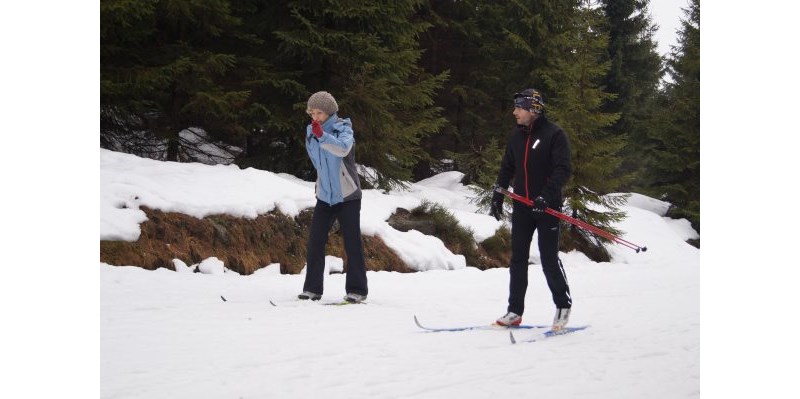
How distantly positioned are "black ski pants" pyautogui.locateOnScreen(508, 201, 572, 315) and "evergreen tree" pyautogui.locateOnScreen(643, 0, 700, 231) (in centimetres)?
1635

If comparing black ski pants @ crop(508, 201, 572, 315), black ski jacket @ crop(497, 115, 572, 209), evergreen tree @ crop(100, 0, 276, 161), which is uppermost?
evergreen tree @ crop(100, 0, 276, 161)

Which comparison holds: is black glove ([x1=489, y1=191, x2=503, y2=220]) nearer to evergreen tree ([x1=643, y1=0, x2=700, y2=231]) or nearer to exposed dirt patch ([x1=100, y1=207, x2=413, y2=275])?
exposed dirt patch ([x1=100, y1=207, x2=413, y2=275])

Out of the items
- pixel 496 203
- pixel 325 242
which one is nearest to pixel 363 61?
pixel 325 242

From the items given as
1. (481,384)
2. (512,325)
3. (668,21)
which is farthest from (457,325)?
(668,21)

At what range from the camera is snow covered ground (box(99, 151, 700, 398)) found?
3.81m

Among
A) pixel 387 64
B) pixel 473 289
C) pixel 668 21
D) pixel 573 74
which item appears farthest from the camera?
pixel 668 21

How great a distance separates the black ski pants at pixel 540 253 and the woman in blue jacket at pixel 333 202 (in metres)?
1.75

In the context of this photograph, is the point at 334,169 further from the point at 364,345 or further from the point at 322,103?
the point at 364,345

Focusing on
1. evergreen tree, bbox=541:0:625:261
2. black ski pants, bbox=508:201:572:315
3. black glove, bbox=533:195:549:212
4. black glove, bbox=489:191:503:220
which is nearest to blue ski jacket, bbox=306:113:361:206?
black glove, bbox=489:191:503:220

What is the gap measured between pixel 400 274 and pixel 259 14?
729cm

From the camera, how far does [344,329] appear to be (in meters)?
5.50

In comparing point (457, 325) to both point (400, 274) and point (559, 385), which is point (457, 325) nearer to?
point (559, 385)

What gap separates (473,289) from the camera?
29.6ft

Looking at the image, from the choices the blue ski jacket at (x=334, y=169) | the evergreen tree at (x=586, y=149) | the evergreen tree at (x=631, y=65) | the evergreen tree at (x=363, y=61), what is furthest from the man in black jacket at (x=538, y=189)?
the evergreen tree at (x=631, y=65)
